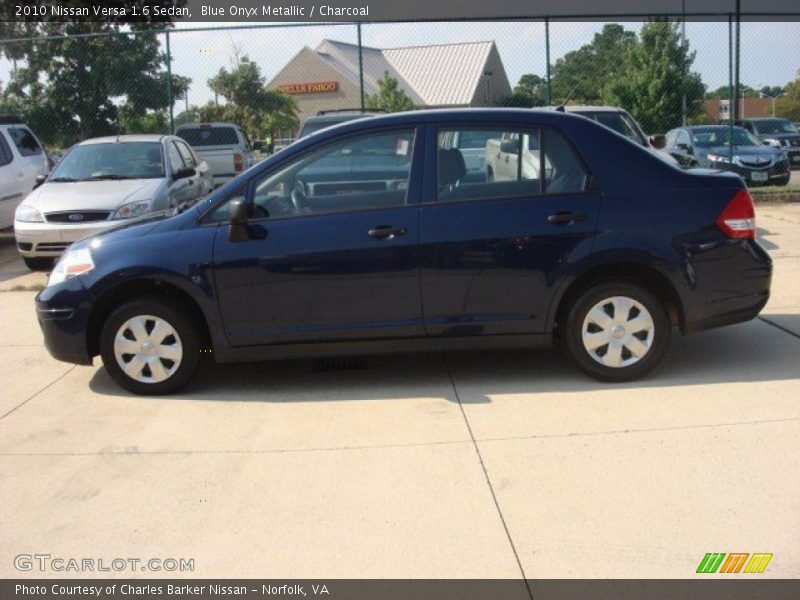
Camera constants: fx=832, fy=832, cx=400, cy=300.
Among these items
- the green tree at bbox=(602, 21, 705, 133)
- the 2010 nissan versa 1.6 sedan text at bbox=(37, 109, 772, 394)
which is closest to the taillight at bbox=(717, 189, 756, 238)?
the 2010 nissan versa 1.6 sedan text at bbox=(37, 109, 772, 394)

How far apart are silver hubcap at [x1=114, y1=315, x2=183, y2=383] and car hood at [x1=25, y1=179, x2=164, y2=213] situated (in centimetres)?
460

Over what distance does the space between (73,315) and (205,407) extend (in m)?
1.08

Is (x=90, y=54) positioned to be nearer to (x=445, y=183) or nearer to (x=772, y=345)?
(x=445, y=183)

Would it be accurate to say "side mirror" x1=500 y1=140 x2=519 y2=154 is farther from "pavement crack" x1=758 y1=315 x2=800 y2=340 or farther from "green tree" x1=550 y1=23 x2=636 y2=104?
"green tree" x1=550 y1=23 x2=636 y2=104

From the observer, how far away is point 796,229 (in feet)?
37.0

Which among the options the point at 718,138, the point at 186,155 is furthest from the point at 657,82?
the point at 186,155

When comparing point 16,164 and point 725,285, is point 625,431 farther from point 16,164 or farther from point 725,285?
point 16,164

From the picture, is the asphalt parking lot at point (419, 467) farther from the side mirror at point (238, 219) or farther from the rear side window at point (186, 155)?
the rear side window at point (186, 155)

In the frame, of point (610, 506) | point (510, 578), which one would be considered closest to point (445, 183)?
point (610, 506)

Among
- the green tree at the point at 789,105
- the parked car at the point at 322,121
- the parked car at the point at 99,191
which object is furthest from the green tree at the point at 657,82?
the green tree at the point at 789,105

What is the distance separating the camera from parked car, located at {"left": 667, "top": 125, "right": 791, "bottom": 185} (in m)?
17.0

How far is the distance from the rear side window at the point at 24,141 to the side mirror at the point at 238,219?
9733 millimetres

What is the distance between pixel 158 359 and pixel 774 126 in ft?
83.4

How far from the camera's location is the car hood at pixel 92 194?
9695mm
